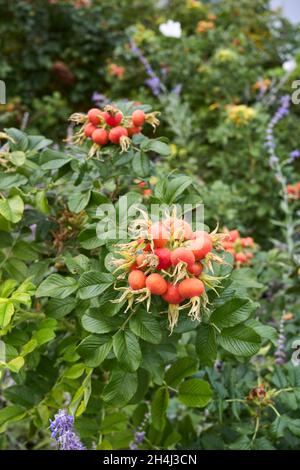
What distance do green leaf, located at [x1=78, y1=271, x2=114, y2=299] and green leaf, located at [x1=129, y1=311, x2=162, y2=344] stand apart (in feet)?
0.19

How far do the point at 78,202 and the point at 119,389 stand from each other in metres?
0.30

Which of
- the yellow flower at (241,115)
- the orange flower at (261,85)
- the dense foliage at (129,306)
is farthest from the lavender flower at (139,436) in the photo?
the orange flower at (261,85)

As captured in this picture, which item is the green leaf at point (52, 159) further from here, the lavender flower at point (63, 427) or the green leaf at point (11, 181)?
the lavender flower at point (63, 427)

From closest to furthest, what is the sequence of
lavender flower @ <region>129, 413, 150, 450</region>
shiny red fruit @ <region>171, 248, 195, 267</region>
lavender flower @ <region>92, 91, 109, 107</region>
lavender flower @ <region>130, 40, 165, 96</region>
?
shiny red fruit @ <region>171, 248, 195, 267</region> → lavender flower @ <region>129, 413, 150, 450</region> → lavender flower @ <region>92, 91, 109, 107</region> → lavender flower @ <region>130, 40, 165, 96</region>

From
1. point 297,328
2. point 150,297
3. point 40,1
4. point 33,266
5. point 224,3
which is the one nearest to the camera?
point 150,297

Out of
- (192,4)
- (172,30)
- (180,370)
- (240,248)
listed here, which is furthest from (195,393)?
(192,4)

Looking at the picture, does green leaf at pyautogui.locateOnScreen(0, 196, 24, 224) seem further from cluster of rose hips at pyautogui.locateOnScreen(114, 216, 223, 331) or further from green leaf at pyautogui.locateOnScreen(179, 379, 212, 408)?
green leaf at pyautogui.locateOnScreen(179, 379, 212, 408)

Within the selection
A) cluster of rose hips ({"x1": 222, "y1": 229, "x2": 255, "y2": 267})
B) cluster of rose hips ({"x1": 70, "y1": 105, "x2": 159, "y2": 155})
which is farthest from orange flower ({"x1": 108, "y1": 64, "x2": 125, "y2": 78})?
cluster of rose hips ({"x1": 70, "y1": 105, "x2": 159, "y2": 155})

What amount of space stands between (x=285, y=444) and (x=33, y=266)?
1.87ft

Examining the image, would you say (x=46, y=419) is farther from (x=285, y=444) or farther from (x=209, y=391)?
(x=285, y=444)

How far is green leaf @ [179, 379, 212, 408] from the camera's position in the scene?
0.95 metres

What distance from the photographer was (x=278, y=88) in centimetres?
249

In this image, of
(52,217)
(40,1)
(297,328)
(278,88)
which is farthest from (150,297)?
(40,1)

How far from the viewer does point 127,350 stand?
0.77 metres
